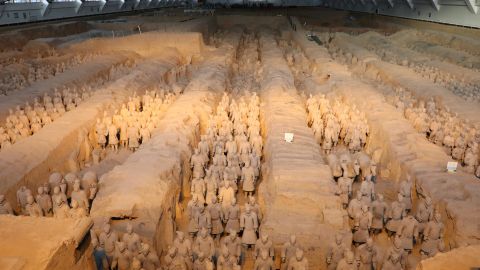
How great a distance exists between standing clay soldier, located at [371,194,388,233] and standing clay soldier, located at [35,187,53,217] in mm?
4472

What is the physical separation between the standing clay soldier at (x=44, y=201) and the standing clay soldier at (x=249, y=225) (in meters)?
2.70

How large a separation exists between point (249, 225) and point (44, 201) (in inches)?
112

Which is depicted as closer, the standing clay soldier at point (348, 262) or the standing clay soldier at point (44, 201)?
the standing clay soldier at point (348, 262)

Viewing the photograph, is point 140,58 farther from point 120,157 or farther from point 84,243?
point 84,243

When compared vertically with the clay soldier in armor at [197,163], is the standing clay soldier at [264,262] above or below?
below

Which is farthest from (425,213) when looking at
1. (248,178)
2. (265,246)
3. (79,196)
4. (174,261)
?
(79,196)

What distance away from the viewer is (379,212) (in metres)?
5.49

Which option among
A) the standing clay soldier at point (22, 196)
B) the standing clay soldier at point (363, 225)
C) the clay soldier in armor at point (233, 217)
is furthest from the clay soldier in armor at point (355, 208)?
the standing clay soldier at point (22, 196)

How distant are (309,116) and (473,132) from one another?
10.6ft

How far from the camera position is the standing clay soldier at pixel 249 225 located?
16.9 ft

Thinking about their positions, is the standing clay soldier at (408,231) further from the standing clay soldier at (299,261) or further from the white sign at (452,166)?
the standing clay soldier at (299,261)

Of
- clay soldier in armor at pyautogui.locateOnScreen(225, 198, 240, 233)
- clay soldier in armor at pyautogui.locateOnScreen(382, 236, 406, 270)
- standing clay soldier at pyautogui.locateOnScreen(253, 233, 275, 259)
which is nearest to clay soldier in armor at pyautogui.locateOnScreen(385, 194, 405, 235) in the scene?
clay soldier in armor at pyautogui.locateOnScreen(382, 236, 406, 270)

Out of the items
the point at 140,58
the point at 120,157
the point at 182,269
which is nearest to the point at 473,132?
the point at 182,269

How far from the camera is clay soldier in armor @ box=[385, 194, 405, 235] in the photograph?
17.6 ft
